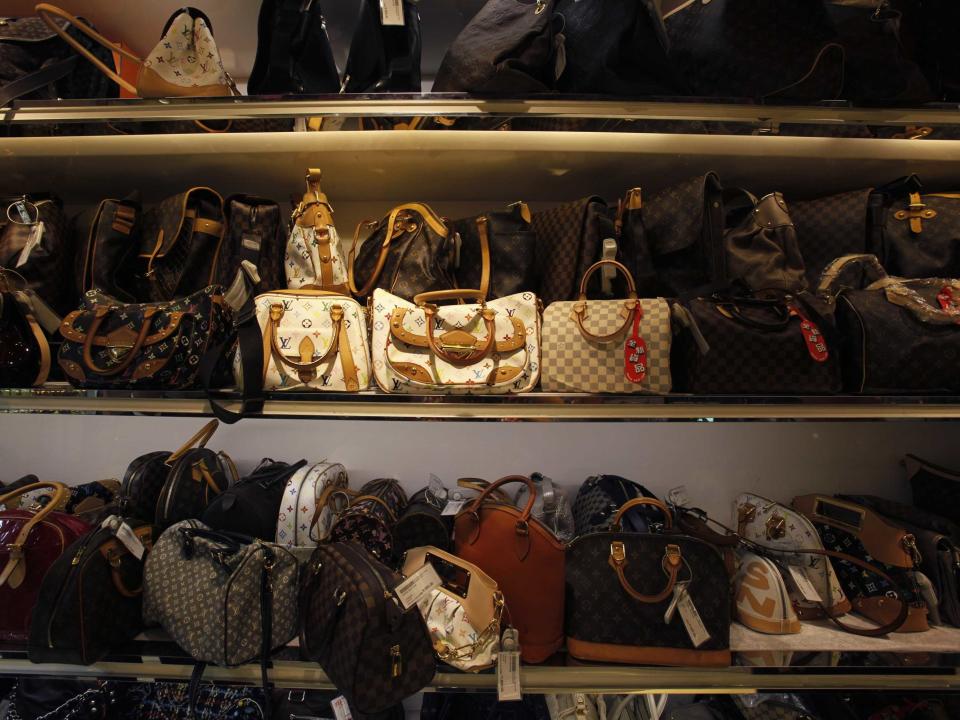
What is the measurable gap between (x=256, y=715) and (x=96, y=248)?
1.46m

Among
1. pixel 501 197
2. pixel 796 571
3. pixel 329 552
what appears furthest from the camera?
pixel 501 197

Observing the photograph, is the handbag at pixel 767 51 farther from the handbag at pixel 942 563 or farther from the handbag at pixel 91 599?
the handbag at pixel 91 599

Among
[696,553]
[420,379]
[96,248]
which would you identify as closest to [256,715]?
[420,379]

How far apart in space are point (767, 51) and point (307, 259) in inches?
53.1

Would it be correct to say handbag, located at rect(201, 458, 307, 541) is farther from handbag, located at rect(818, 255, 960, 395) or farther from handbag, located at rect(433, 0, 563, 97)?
handbag, located at rect(818, 255, 960, 395)

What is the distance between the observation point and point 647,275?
126 cm

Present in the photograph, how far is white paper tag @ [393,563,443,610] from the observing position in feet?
3.25

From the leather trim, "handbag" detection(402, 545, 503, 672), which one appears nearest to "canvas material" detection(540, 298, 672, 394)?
"handbag" detection(402, 545, 503, 672)

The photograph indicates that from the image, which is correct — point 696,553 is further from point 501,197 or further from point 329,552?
point 501,197

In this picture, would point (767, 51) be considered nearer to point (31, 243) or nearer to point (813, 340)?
point (813, 340)

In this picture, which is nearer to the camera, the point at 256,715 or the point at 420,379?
the point at 420,379

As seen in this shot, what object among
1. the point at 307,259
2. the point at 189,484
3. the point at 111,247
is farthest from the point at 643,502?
the point at 111,247

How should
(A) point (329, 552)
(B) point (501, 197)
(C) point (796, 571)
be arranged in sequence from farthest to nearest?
(B) point (501, 197), (C) point (796, 571), (A) point (329, 552)

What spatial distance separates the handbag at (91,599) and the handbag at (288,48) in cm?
125
